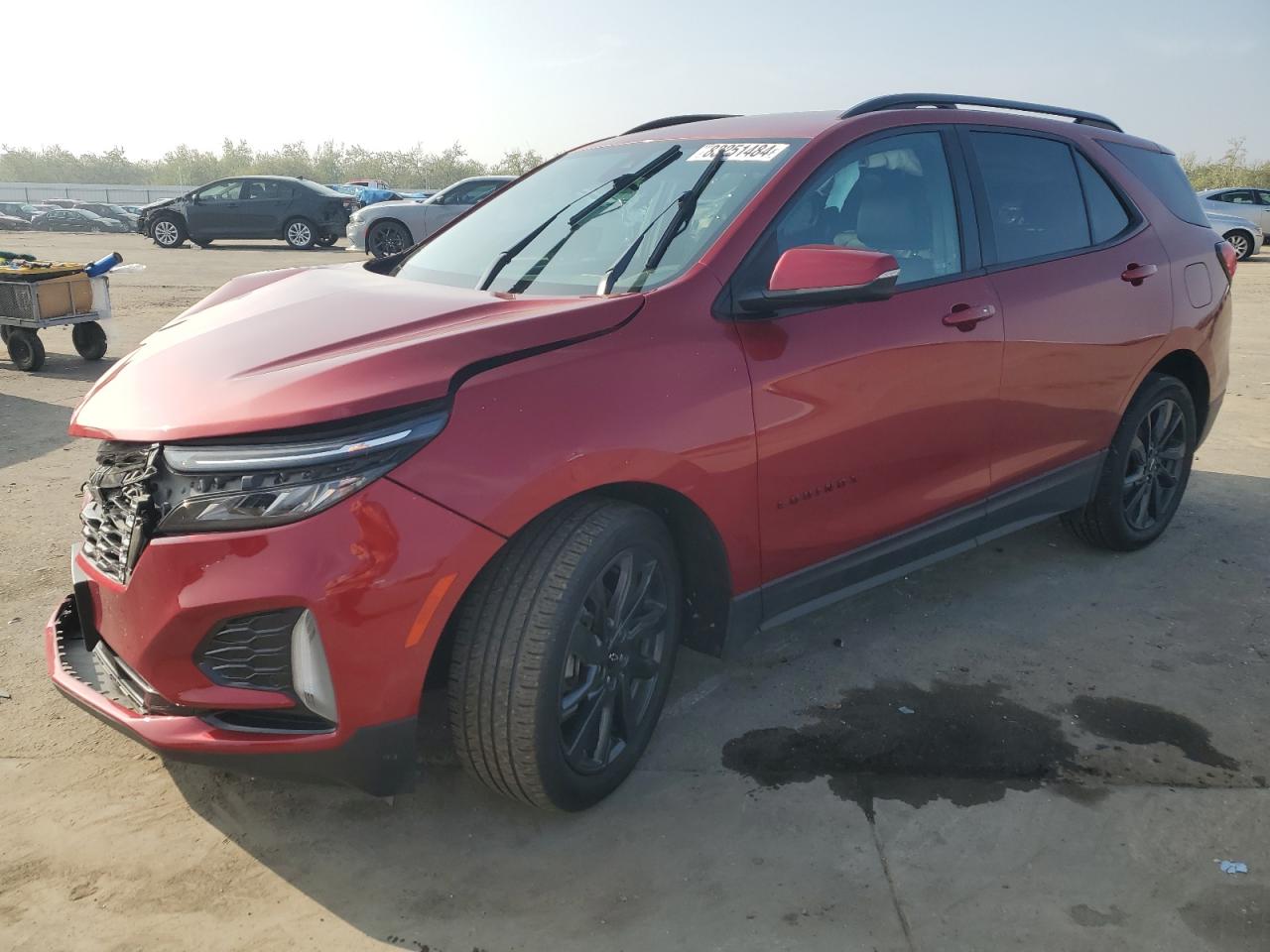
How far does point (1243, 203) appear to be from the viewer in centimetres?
2288

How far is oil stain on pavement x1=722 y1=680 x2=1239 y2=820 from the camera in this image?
9.30 feet

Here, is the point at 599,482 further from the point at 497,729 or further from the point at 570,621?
the point at 497,729

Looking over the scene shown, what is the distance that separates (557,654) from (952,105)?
257 centimetres

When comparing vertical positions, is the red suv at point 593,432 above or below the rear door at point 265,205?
below

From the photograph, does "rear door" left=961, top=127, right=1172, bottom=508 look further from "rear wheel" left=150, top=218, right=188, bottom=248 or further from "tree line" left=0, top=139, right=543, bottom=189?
"tree line" left=0, top=139, right=543, bottom=189

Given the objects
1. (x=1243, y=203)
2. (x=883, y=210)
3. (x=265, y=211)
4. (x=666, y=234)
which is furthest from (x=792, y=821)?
(x=1243, y=203)

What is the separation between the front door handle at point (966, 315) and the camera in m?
3.32

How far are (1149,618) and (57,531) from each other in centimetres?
465

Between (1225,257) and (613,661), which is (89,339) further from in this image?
(1225,257)

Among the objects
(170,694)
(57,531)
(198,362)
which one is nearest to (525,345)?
(198,362)

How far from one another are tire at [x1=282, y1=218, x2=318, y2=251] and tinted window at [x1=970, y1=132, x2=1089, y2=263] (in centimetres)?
1968

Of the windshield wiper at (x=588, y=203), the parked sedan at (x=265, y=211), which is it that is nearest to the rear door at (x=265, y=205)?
the parked sedan at (x=265, y=211)

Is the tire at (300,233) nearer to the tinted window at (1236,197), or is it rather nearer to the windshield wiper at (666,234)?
the tinted window at (1236,197)

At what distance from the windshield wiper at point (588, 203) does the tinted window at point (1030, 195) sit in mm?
1134
